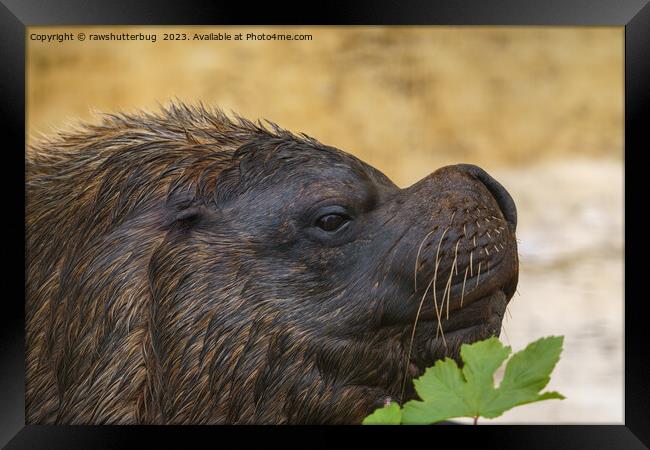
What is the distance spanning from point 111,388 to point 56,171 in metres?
1.14

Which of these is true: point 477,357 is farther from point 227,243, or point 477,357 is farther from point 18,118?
point 18,118

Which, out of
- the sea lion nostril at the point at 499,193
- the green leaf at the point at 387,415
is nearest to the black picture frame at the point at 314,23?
the green leaf at the point at 387,415

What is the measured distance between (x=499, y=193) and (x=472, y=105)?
444 millimetres

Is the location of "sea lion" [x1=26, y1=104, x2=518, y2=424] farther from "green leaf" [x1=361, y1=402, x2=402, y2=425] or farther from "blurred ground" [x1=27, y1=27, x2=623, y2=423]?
"blurred ground" [x1=27, y1=27, x2=623, y2=423]

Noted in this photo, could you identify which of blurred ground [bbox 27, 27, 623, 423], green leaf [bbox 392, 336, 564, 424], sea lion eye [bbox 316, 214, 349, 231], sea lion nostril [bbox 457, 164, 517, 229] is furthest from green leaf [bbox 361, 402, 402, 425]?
sea lion nostril [bbox 457, 164, 517, 229]

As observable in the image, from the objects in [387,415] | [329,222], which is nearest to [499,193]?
[329,222]

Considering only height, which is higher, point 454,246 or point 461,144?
point 461,144

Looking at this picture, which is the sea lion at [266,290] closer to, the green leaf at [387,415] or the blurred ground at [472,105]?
the green leaf at [387,415]

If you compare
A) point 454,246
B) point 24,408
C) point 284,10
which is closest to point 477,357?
point 454,246

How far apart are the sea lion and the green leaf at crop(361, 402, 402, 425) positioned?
81mm

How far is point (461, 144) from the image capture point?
14.3ft

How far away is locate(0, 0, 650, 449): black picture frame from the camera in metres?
4.25

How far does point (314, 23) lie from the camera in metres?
4.28

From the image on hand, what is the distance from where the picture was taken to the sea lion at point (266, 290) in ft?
13.3
